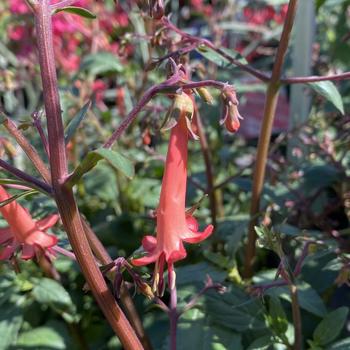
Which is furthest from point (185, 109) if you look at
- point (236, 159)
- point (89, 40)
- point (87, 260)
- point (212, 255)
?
point (89, 40)

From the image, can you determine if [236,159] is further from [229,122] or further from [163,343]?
[229,122]

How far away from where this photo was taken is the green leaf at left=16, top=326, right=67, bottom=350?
99cm

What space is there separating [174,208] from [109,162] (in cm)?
12

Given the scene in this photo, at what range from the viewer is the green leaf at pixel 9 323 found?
896 millimetres

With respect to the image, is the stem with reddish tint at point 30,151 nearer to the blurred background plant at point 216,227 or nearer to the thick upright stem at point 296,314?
the blurred background plant at point 216,227

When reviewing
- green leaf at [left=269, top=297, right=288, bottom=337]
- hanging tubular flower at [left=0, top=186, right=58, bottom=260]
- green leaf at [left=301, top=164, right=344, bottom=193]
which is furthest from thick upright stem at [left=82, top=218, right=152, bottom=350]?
green leaf at [left=301, top=164, right=344, bottom=193]

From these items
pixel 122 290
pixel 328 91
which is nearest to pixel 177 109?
pixel 122 290

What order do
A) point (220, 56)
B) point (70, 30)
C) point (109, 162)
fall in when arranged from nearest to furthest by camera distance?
point (109, 162)
point (220, 56)
point (70, 30)

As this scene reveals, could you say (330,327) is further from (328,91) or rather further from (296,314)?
(328,91)

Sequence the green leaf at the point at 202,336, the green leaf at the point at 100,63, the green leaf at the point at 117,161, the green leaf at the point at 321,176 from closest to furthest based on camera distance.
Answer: the green leaf at the point at 117,161, the green leaf at the point at 202,336, the green leaf at the point at 321,176, the green leaf at the point at 100,63

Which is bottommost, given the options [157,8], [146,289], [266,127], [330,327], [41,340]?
[41,340]

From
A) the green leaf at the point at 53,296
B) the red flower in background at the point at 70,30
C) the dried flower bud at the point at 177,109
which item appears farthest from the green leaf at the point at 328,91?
the red flower in background at the point at 70,30

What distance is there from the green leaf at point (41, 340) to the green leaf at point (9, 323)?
0.07 m

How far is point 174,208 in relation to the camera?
2.01 feet
